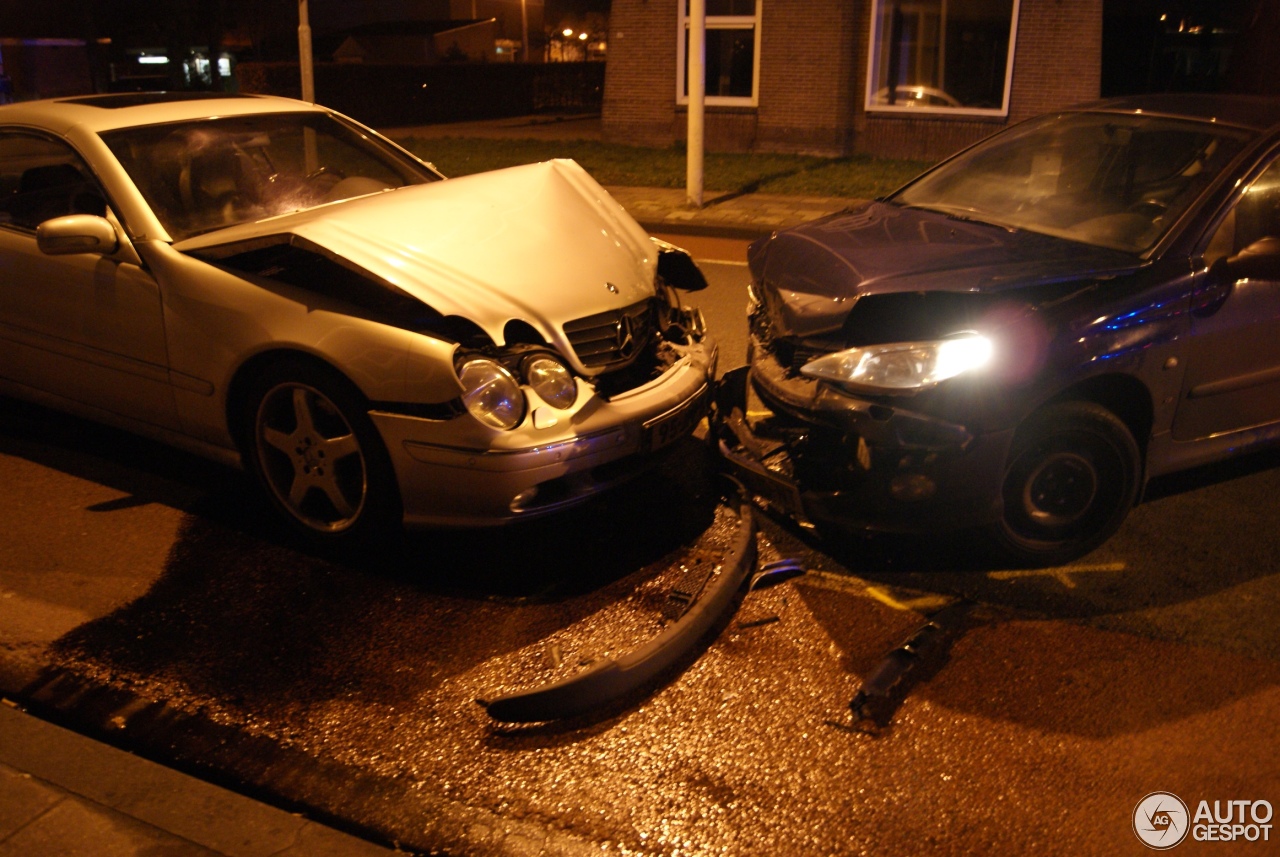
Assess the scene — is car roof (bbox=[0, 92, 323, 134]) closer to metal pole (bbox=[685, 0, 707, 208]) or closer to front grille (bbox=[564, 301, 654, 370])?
front grille (bbox=[564, 301, 654, 370])

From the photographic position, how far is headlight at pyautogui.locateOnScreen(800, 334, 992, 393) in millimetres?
3744

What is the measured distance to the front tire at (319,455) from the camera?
400 cm

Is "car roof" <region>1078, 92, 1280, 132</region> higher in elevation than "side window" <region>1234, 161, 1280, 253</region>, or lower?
higher

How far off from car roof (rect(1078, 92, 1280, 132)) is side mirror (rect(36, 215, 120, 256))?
14.8ft

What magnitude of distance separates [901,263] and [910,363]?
66 centimetres

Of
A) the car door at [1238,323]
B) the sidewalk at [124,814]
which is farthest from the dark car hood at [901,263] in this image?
the sidewalk at [124,814]

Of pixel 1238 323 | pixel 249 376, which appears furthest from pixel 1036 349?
pixel 249 376

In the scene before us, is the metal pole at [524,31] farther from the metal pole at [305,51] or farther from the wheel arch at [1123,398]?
the wheel arch at [1123,398]

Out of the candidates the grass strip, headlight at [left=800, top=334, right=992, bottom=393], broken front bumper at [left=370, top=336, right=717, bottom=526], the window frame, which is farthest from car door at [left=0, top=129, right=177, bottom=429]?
the grass strip

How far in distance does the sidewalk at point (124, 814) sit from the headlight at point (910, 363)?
218 centimetres

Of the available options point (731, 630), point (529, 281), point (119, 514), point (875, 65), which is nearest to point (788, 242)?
point (529, 281)

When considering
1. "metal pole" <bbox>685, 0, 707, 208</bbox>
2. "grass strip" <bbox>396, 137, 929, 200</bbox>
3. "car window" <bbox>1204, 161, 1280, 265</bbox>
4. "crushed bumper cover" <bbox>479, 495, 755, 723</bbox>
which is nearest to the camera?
"crushed bumper cover" <bbox>479, 495, 755, 723</bbox>

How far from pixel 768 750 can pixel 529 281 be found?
2.00 metres

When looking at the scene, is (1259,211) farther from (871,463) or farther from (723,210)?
(723,210)
